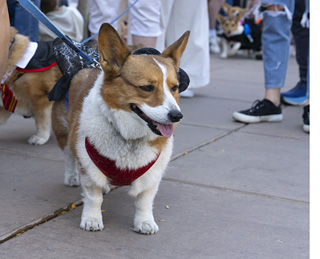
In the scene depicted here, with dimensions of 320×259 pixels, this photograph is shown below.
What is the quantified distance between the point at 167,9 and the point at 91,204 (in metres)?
4.01

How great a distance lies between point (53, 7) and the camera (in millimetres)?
7613

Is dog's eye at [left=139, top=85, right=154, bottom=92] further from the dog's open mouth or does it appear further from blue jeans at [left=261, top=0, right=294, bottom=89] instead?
blue jeans at [left=261, top=0, right=294, bottom=89]

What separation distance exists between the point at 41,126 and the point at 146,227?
229 centimetres

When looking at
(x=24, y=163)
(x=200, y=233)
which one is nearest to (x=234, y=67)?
(x=24, y=163)

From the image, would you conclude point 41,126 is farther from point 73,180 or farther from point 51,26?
point 51,26

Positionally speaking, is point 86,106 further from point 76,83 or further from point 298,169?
point 298,169

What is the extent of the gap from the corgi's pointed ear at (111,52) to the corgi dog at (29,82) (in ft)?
6.63

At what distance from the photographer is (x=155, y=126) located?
10.4ft

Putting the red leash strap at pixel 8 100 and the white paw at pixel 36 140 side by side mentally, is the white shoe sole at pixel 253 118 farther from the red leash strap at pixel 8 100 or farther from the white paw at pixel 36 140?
the red leash strap at pixel 8 100

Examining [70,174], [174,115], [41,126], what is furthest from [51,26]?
[41,126]

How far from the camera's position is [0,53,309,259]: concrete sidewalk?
3.20 m

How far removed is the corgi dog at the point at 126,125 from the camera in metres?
3.18

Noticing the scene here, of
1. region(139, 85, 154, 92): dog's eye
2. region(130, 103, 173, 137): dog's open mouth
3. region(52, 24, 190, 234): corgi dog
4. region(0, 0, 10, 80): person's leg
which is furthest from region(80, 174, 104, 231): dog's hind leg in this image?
region(0, 0, 10, 80): person's leg

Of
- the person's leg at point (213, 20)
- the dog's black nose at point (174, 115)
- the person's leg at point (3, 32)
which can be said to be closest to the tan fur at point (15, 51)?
the person's leg at point (3, 32)
